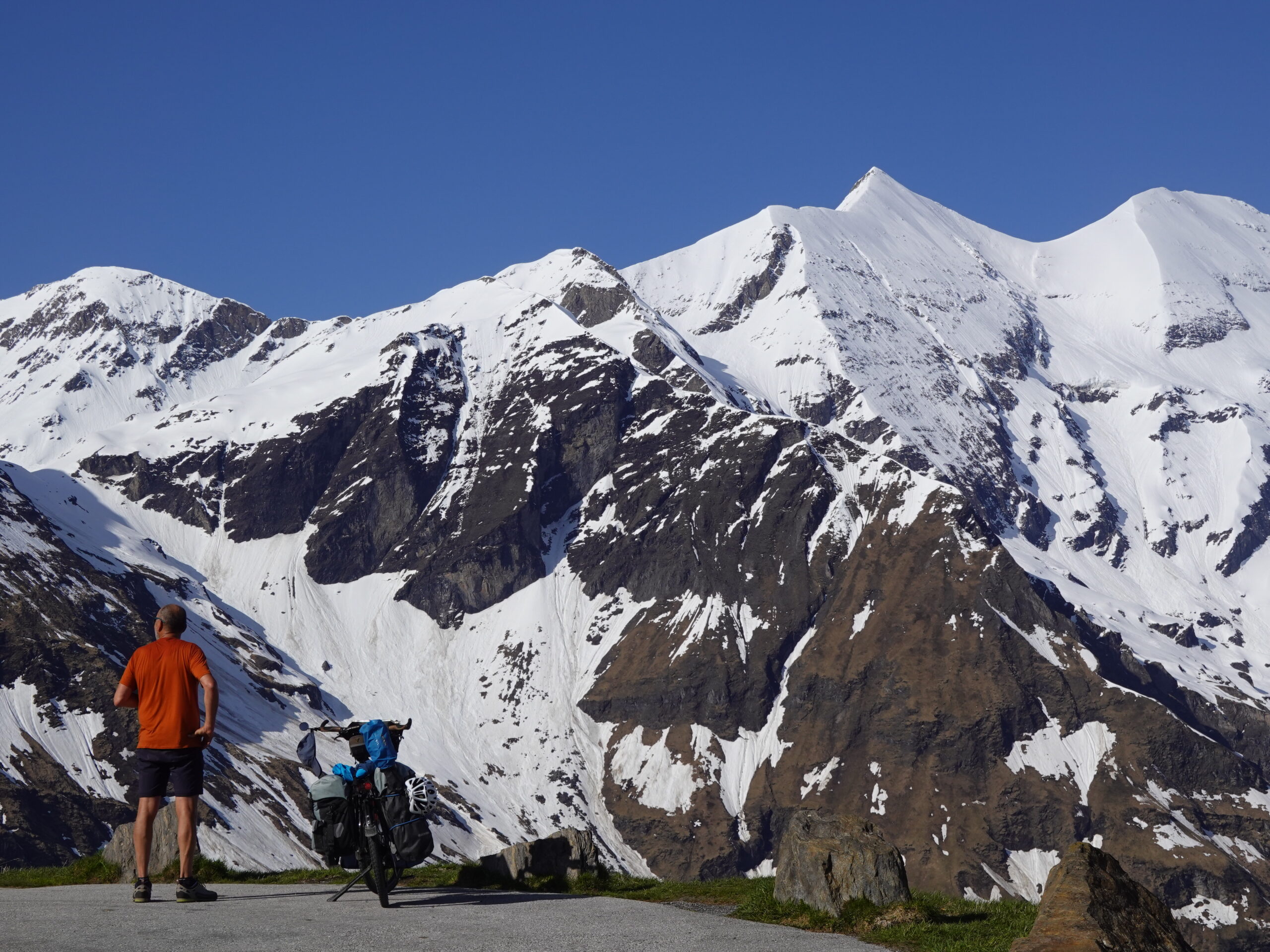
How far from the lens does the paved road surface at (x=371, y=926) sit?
16.0m

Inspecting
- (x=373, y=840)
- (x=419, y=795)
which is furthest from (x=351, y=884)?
(x=419, y=795)

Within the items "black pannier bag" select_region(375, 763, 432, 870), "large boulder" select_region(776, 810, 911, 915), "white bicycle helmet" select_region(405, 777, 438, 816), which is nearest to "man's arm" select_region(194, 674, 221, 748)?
"black pannier bag" select_region(375, 763, 432, 870)

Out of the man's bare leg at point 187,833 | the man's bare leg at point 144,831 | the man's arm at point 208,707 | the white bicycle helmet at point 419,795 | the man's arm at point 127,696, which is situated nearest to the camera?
the man's arm at point 208,707

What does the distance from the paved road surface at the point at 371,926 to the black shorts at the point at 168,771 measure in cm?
160

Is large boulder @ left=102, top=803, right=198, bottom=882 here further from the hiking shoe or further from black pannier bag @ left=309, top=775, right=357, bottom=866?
black pannier bag @ left=309, top=775, right=357, bottom=866

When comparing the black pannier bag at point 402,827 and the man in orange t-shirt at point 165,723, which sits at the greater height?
the man in orange t-shirt at point 165,723

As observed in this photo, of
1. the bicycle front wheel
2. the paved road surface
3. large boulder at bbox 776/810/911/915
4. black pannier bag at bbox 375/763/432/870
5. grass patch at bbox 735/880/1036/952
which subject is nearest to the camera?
the paved road surface

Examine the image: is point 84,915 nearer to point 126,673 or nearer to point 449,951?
point 126,673

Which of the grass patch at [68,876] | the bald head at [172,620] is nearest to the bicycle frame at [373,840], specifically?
the bald head at [172,620]

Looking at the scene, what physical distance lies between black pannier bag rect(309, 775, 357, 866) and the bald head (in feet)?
9.88

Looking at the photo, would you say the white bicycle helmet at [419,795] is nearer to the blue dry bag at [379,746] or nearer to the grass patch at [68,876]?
the blue dry bag at [379,746]

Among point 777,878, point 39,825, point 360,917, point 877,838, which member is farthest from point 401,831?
point 39,825

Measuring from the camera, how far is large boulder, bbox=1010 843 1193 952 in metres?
14.9

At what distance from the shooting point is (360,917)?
1858 centimetres
